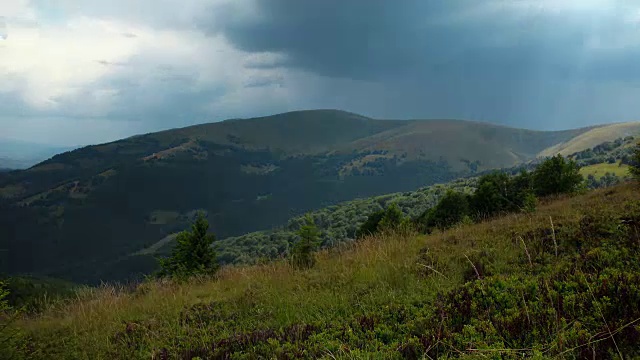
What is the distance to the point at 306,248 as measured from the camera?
10.6m

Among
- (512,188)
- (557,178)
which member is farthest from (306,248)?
(512,188)

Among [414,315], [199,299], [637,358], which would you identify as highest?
[637,358]

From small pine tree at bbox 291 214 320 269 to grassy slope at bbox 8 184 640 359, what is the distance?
376 millimetres

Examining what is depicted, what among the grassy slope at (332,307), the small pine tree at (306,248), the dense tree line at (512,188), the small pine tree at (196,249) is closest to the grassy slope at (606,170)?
the dense tree line at (512,188)

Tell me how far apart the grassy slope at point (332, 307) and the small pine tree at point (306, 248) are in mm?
376

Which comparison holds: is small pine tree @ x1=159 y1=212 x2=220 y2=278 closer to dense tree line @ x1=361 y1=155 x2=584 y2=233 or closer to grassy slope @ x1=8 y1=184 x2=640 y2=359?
grassy slope @ x1=8 y1=184 x2=640 y2=359

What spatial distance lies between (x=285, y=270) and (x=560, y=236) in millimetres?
5917

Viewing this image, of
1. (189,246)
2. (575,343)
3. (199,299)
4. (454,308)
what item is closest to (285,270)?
(199,299)

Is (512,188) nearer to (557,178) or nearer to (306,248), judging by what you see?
(557,178)

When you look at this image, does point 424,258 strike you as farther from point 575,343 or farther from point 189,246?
point 189,246

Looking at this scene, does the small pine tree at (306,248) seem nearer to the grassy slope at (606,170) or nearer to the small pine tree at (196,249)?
the small pine tree at (196,249)

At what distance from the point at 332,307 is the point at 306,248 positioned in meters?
4.76

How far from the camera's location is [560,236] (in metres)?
6.95

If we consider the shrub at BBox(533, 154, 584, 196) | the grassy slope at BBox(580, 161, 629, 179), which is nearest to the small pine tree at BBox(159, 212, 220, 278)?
the shrub at BBox(533, 154, 584, 196)
